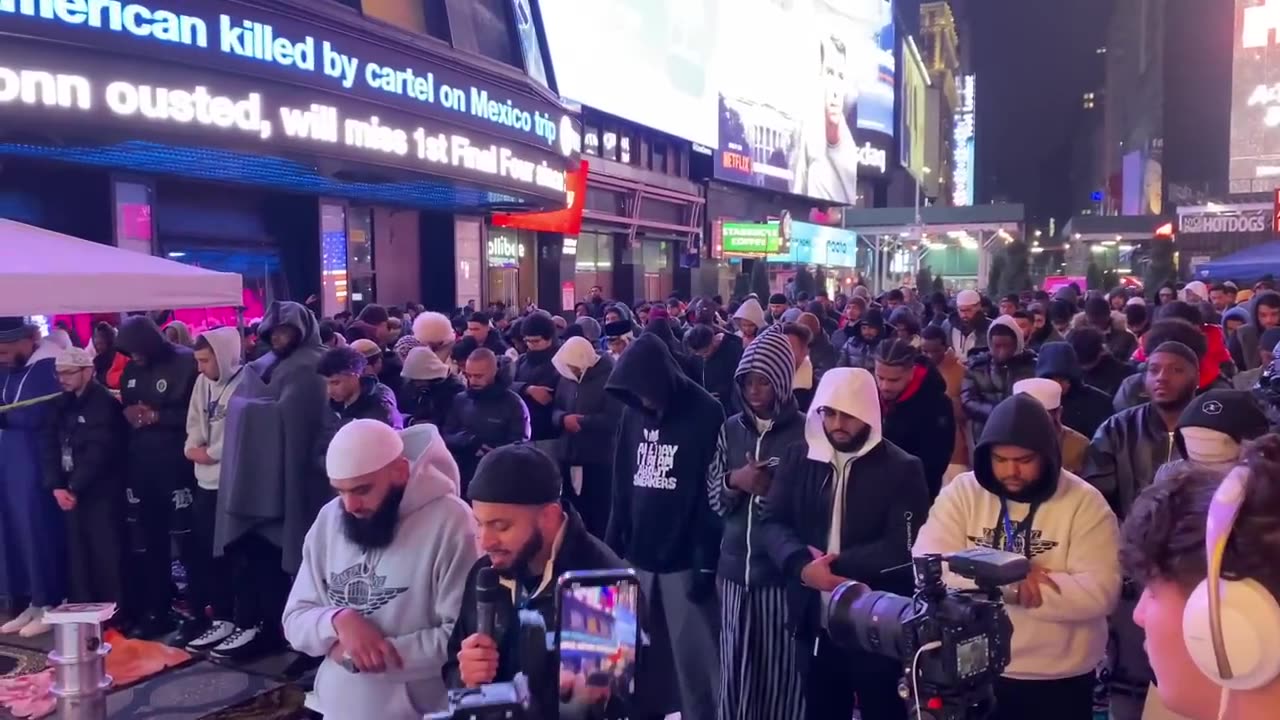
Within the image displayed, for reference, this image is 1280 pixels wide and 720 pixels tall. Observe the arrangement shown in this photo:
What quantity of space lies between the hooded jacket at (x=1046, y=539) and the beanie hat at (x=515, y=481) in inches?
55.6

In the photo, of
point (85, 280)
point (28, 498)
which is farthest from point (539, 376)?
point (28, 498)

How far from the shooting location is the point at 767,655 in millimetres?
4203

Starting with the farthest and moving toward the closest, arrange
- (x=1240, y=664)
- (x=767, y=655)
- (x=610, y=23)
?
(x=610, y=23) < (x=767, y=655) < (x=1240, y=664)

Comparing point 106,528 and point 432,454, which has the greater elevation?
point 432,454

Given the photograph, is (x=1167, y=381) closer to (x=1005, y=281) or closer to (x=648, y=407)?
(x=648, y=407)

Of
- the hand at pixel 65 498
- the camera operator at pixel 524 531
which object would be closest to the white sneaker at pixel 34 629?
the hand at pixel 65 498

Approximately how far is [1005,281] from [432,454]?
102ft

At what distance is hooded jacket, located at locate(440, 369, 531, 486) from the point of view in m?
6.71

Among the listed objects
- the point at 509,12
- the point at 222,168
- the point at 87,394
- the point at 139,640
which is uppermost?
the point at 509,12

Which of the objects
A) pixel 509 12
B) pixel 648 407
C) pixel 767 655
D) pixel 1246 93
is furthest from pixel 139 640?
pixel 1246 93

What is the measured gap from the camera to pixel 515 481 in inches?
110

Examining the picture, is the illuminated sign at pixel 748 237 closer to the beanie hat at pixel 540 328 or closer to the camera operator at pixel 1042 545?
the beanie hat at pixel 540 328

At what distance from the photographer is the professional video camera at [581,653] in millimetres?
2143

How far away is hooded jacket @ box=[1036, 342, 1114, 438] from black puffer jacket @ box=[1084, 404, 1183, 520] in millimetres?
1301
